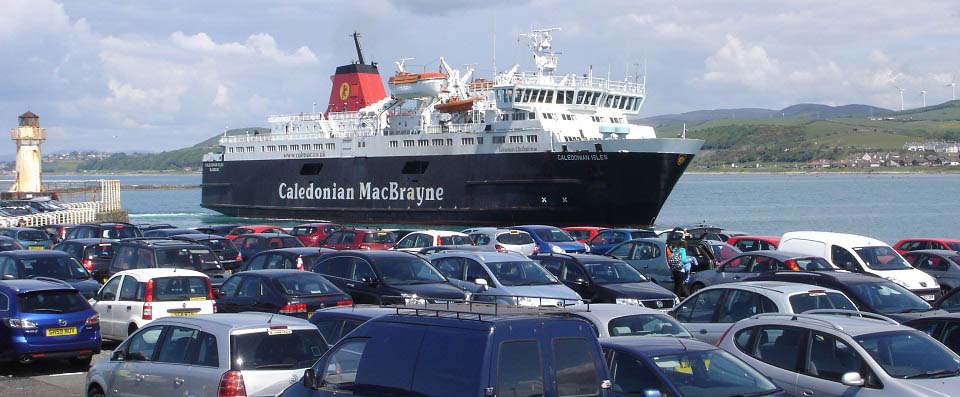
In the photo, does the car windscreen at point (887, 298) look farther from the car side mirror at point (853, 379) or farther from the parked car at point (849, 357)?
the car side mirror at point (853, 379)

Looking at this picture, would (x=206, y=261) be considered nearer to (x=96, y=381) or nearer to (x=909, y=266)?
(x=96, y=381)

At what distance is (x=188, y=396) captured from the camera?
9.73 meters

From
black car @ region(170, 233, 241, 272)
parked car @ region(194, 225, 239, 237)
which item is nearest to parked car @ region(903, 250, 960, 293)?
black car @ region(170, 233, 241, 272)

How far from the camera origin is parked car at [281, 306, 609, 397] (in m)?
7.18

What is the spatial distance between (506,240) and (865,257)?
1095cm

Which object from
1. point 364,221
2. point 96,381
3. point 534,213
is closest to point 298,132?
point 364,221

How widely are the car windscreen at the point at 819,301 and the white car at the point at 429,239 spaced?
15933mm

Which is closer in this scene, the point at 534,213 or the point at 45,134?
the point at 534,213

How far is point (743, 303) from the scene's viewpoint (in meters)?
13.0

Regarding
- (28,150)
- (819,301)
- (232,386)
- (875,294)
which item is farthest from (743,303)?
(28,150)

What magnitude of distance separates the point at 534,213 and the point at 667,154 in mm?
7302

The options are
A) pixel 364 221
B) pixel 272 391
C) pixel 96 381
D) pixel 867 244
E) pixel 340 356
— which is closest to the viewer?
pixel 340 356

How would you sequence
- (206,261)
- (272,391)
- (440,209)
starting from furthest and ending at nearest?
(440,209), (206,261), (272,391)

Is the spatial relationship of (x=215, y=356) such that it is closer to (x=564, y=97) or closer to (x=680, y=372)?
(x=680, y=372)
